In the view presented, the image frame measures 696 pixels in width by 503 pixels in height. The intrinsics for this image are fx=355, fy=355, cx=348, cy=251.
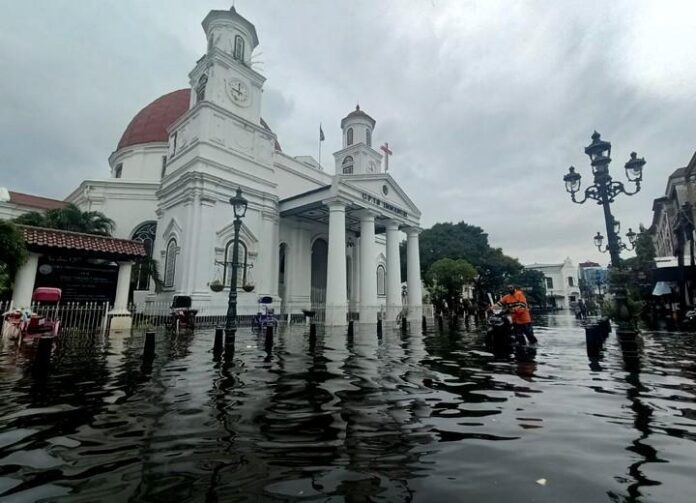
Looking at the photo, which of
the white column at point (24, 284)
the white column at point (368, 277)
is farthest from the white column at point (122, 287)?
the white column at point (368, 277)

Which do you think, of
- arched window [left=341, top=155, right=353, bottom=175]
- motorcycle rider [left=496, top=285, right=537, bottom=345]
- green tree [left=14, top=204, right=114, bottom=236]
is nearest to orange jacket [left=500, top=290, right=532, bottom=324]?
motorcycle rider [left=496, top=285, right=537, bottom=345]

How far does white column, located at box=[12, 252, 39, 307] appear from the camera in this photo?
40.6 feet

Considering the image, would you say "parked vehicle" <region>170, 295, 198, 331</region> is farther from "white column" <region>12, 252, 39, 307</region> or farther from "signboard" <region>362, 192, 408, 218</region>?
"signboard" <region>362, 192, 408, 218</region>

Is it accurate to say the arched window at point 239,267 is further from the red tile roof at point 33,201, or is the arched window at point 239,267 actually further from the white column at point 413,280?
the red tile roof at point 33,201

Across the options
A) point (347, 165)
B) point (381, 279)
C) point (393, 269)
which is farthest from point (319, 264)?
point (347, 165)

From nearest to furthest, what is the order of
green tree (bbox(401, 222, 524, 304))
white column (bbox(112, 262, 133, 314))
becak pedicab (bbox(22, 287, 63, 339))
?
becak pedicab (bbox(22, 287, 63, 339)), white column (bbox(112, 262, 133, 314)), green tree (bbox(401, 222, 524, 304))

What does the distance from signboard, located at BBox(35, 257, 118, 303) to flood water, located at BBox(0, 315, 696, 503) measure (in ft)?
30.8

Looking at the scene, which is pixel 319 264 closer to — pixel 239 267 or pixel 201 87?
pixel 239 267

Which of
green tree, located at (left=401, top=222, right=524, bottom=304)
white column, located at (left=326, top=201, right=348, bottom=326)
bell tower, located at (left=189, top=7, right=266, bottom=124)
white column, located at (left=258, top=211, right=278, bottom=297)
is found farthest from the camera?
green tree, located at (left=401, top=222, right=524, bottom=304)

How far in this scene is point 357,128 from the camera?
3111 centimetres

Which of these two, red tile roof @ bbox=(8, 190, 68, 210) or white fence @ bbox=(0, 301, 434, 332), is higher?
red tile roof @ bbox=(8, 190, 68, 210)

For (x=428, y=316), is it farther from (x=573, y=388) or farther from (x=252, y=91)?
(x=573, y=388)

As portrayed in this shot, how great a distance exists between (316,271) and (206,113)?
14044 mm

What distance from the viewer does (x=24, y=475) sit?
7.50ft
